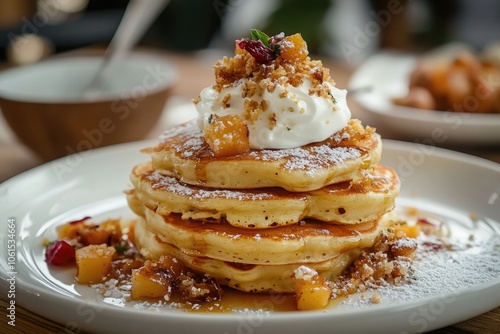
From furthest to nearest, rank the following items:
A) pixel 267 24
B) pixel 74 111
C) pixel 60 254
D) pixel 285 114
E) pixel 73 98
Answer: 1. pixel 267 24
2. pixel 73 98
3. pixel 74 111
4. pixel 60 254
5. pixel 285 114

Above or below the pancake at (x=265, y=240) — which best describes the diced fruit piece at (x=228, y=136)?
above

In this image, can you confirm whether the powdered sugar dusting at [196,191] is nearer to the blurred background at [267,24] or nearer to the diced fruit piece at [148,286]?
the diced fruit piece at [148,286]

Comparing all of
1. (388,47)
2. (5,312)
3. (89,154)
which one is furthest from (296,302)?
(388,47)

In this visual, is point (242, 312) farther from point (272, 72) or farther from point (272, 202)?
point (272, 72)

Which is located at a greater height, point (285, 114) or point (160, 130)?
point (285, 114)

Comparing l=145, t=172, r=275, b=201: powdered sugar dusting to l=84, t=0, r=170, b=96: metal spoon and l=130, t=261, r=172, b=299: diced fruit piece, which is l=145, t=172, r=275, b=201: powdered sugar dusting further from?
l=84, t=0, r=170, b=96: metal spoon

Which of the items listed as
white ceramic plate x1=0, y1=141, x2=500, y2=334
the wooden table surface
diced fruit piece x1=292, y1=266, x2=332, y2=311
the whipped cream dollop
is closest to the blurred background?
the wooden table surface

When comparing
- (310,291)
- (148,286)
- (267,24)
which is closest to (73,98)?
(148,286)

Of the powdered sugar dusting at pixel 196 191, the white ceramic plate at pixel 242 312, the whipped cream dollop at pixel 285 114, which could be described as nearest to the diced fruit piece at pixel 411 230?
the white ceramic plate at pixel 242 312
